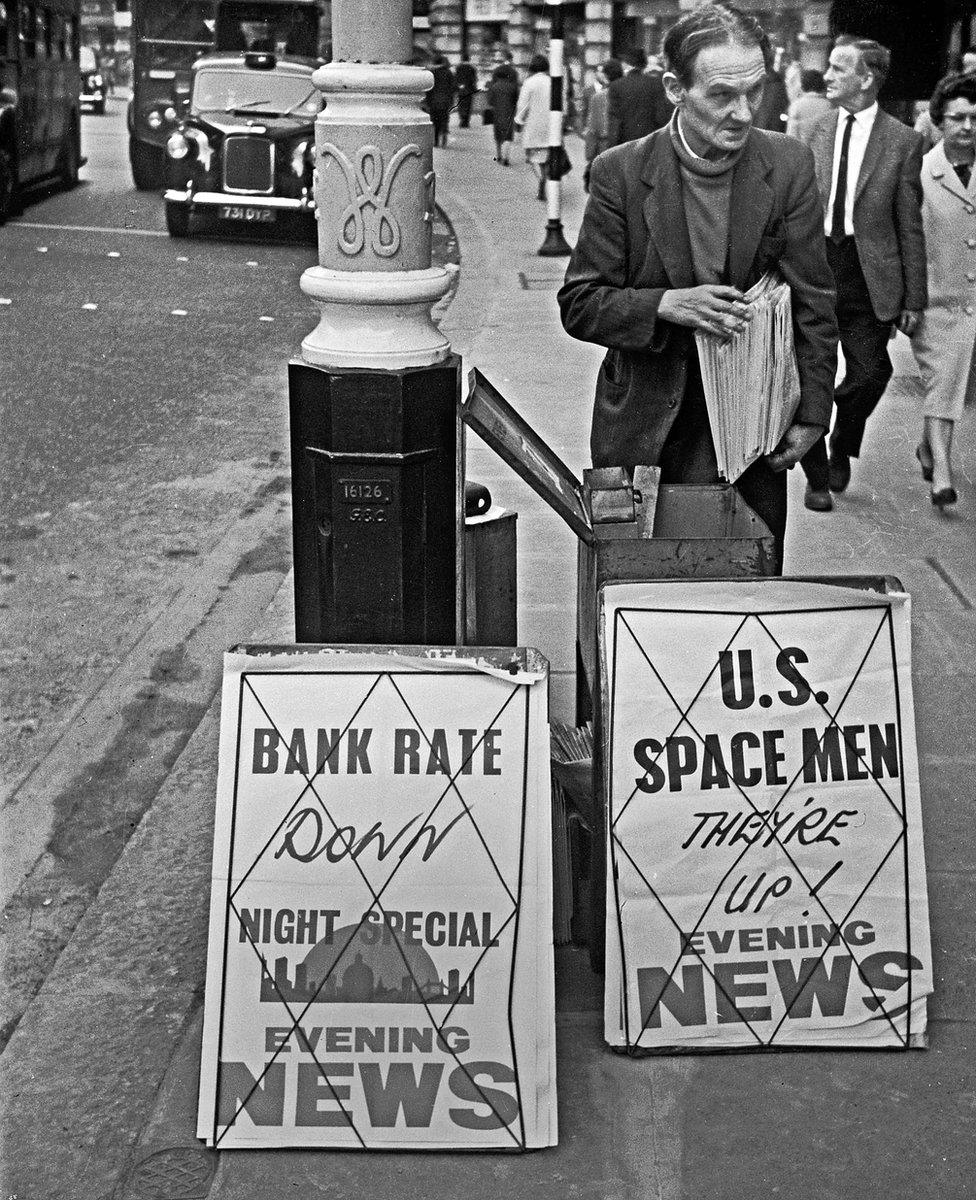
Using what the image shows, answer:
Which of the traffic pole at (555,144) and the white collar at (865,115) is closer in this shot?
the white collar at (865,115)

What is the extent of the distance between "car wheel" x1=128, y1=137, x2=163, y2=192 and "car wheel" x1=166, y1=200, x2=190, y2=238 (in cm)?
529

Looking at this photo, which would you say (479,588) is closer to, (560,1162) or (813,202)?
(813,202)

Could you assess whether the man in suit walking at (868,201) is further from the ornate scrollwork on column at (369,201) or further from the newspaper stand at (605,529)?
the ornate scrollwork on column at (369,201)

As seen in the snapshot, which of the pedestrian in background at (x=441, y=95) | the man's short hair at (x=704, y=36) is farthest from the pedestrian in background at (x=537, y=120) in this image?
the man's short hair at (x=704, y=36)

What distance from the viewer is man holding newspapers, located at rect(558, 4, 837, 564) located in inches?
140

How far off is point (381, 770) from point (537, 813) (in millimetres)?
285

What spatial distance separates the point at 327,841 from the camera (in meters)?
2.95

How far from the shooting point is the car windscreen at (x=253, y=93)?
18.1 metres

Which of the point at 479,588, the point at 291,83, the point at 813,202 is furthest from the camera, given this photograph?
the point at 291,83

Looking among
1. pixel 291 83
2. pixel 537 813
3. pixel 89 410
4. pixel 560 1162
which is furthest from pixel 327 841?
pixel 291 83

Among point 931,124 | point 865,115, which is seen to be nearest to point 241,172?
point 931,124

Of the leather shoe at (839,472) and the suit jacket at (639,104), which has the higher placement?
the suit jacket at (639,104)

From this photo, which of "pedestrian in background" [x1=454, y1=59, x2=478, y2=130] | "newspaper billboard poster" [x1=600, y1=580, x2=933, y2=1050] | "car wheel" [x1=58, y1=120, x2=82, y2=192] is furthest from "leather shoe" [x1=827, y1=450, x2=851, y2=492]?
"pedestrian in background" [x1=454, y1=59, x2=478, y2=130]

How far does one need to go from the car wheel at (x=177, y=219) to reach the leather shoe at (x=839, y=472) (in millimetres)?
11433
